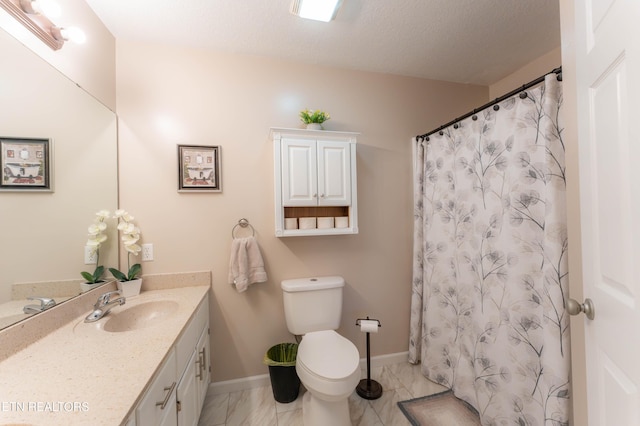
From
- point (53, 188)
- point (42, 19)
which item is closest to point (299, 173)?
point (53, 188)

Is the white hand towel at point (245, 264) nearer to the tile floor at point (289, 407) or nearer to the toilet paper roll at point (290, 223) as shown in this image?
the toilet paper roll at point (290, 223)

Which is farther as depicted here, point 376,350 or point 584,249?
point 376,350

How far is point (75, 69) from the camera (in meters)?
1.30

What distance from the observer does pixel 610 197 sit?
637 millimetres

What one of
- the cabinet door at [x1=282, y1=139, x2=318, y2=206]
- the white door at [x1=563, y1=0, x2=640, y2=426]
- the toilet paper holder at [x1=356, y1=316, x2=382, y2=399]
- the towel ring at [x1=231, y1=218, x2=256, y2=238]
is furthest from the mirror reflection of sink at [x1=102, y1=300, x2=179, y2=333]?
the white door at [x1=563, y1=0, x2=640, y2=426]

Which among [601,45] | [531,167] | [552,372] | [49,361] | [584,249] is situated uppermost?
[601,45]

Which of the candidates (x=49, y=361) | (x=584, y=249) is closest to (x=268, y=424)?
(x=49, y=361)

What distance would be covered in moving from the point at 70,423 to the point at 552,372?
70.2 inches

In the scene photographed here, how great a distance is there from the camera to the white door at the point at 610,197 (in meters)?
0.55

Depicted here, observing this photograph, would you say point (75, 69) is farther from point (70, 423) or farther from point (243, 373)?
point (243, 373)

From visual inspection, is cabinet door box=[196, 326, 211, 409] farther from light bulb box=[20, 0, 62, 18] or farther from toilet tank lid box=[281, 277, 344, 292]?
light bulb box=[20, 0, 62, 18]

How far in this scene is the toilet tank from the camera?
67.2 inches

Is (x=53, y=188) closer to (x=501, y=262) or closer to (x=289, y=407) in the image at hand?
(x=289, y=407)

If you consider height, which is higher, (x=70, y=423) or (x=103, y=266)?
(x=103, y=266)
